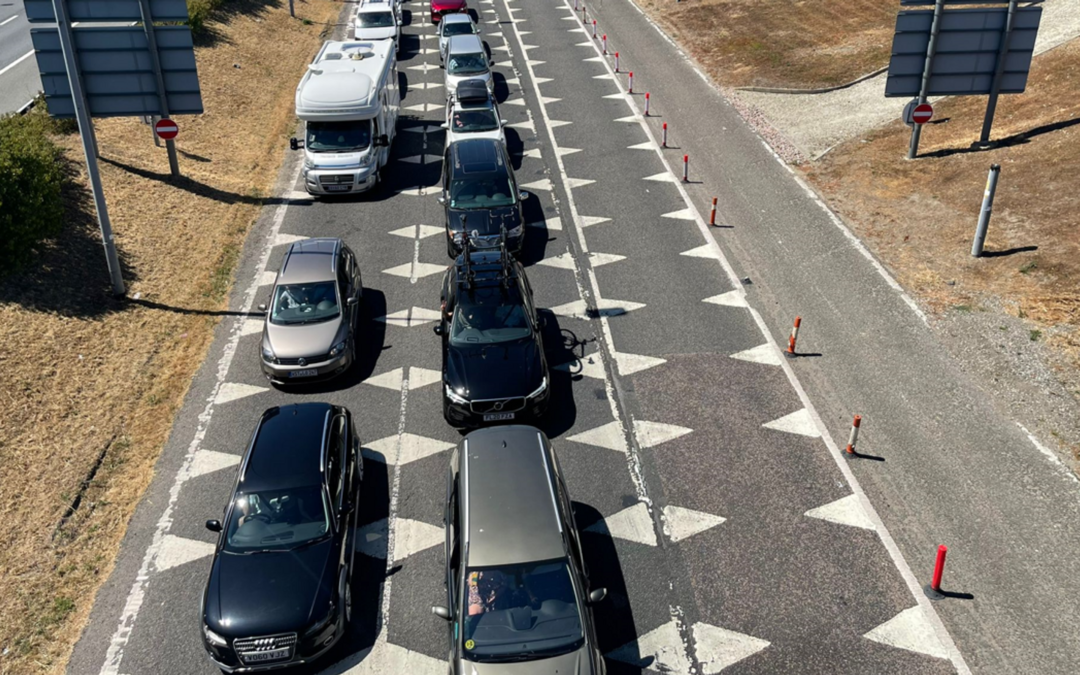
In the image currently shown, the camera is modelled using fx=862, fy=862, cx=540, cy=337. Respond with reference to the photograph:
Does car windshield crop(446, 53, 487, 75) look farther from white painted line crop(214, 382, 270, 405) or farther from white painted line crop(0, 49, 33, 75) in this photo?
white painted line crop(214, 382, 270, 405)

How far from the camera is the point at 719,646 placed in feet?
38.7

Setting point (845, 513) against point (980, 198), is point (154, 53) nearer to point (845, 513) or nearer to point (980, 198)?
point (845, 513)

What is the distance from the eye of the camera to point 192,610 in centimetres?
1257

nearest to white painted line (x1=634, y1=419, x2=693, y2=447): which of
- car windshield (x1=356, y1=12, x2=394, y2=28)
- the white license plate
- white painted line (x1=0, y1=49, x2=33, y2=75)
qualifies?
the white license plate

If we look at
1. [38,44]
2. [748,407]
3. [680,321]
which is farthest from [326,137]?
[748,407]

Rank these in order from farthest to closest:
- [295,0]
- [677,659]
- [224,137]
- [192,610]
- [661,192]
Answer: [295,0] → [224,137] → [661,192] → [192,610] → [677,659]

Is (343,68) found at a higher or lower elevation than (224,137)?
higher

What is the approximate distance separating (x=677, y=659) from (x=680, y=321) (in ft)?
29.5

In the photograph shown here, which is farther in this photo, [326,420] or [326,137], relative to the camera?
[326,137]

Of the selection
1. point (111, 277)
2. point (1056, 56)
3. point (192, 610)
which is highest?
point (1056, 56)

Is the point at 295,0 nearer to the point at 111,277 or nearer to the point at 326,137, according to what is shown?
the point at 326,137

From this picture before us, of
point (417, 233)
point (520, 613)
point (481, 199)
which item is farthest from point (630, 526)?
point (417, 233)

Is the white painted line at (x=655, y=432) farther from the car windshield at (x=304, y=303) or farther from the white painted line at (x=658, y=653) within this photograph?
the car windshield at (x=304, y=303)

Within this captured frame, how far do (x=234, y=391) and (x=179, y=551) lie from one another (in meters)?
4.41
